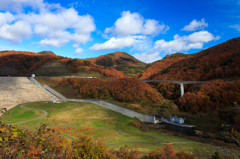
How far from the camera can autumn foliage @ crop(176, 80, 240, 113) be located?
42.0 meters

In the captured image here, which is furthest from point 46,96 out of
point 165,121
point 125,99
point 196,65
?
point 196,65

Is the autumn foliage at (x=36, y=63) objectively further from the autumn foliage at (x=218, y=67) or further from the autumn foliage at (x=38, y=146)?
the autumn foliage at (x=38, y=146)

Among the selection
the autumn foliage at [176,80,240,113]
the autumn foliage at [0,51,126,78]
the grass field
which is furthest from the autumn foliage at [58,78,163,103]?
the autumn foliage at [0,51,126,78]

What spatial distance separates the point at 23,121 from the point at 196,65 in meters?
78.2

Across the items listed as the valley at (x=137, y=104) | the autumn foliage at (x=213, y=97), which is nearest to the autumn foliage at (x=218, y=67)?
the valley at (x=137, y=104)

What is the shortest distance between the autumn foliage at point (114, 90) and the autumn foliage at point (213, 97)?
1088 cm

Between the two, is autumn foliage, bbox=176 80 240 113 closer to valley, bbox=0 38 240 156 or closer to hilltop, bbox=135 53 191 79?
valley, bbox=0 38 240 156

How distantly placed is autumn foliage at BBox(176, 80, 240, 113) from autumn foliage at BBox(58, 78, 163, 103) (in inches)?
428

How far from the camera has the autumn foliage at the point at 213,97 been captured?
4200 centimetres

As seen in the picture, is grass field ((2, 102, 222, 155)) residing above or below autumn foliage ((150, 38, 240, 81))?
below

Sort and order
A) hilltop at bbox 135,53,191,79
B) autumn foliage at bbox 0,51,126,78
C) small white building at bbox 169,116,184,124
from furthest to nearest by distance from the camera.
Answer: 1. hilltop at bbox 135,53,191,79
2. autumn foliage at bbox 0,51,126,78
3. small white building at bbox 169,116,184,124

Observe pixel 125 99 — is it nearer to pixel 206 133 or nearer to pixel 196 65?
pixel 206 133

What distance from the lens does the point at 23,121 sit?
90.4 feet

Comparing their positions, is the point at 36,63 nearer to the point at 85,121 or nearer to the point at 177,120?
the point at 85,121
